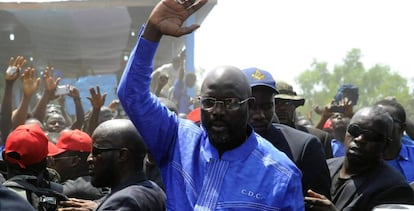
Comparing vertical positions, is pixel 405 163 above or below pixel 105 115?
above

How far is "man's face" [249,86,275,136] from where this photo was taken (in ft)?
11.3

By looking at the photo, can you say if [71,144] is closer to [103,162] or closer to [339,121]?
[103,162]

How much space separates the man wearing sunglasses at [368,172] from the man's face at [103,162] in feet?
3.65

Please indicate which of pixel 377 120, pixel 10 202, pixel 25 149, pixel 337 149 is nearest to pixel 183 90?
pixel 337 149

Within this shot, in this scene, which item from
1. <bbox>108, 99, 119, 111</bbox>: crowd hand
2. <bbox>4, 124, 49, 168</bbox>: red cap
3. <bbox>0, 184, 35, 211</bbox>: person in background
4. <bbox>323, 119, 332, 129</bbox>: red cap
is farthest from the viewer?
<bbox>108, 99, 119, 111</bbox>: crowd hand

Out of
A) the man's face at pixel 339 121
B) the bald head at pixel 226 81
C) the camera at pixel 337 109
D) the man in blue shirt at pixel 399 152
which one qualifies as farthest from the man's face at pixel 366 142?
the camera at pixel 337 109

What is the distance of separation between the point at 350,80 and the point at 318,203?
2433 inches

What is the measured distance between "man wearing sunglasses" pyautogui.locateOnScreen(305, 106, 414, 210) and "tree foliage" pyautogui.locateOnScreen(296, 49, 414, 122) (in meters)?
53.6

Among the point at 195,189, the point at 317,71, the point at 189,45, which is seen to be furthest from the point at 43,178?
the point at 317,71

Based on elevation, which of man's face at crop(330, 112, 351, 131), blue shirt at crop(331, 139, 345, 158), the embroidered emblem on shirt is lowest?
blue shirt at crop(331, 139, 345, 158)

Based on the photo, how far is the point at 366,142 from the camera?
344cm

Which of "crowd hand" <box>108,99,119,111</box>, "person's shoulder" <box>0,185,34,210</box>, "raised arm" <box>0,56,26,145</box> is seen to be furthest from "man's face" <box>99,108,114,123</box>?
"person's shoulder" <box>0,185,34,210</box>

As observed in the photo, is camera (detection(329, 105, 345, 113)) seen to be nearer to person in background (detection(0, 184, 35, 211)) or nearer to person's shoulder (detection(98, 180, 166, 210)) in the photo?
person's shoulder (detection(98, 180, 166, 210))

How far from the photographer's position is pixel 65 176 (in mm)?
4453
